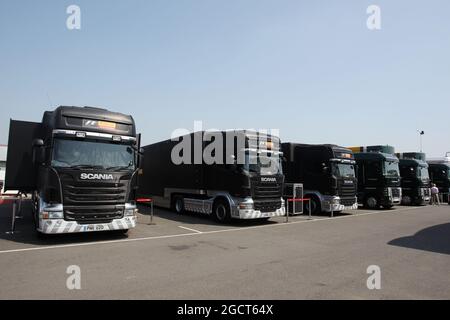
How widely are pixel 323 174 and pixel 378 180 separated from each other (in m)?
5.71

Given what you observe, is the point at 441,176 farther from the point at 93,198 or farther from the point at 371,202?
the point at 93,198

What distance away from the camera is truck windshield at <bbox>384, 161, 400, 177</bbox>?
19986mm

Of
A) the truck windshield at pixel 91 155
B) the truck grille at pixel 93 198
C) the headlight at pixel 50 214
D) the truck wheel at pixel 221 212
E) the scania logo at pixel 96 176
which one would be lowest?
the truck wheel at pixel 221 212

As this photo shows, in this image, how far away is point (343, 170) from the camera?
16828 mm

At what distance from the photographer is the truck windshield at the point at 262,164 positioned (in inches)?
488

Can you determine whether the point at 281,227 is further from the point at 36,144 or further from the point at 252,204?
the point at 36,144

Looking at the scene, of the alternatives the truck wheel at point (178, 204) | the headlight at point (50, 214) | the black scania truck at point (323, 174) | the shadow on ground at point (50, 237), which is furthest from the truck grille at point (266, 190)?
the headlight at point (50, 214)

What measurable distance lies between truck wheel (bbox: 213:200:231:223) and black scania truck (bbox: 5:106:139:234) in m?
4.24

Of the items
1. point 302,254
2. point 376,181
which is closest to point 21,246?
point 302,254

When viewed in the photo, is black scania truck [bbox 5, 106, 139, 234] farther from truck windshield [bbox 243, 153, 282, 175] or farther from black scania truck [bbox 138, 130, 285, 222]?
truck windshield [bbox 243, 153, 282, 175]

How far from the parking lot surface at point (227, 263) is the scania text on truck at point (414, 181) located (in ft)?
41.3

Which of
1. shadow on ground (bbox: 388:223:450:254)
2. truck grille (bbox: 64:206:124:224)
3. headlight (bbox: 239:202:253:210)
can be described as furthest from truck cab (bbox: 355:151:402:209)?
truck grille (bbox: 64:206:124:224)

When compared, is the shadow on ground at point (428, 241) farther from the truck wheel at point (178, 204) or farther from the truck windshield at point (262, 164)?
the truck wheel at point (178, 204)

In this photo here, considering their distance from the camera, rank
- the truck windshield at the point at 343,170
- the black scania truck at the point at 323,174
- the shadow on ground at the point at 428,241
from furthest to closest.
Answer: the truck windshield at the point at 343,170
the black scania truck at the point at 323,174
the shadow on ground at the point at 428,241
